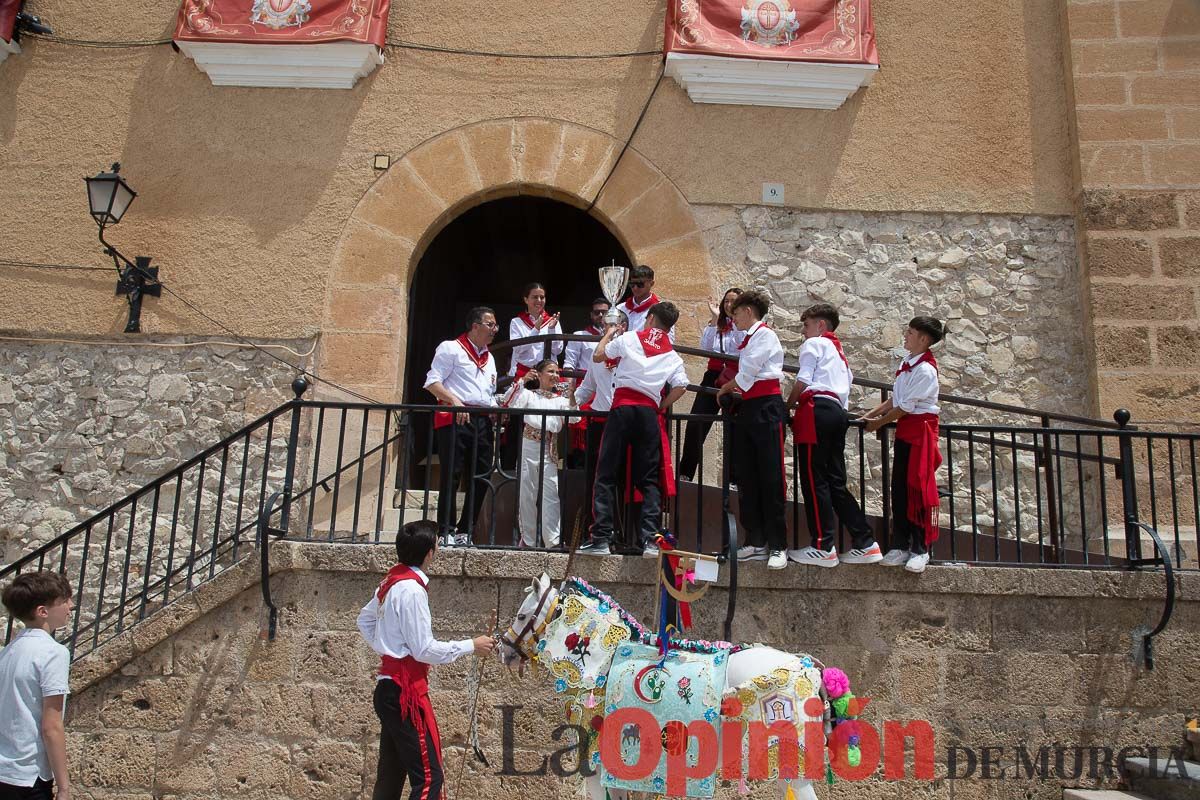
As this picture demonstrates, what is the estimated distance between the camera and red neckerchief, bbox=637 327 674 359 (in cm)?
577

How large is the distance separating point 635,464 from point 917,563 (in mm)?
1676

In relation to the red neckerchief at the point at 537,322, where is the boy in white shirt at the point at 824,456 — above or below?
below

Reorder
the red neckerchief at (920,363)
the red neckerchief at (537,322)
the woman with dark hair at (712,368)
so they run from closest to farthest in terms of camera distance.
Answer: the red neckerchief at (920,363), the woman with dark hair at (712,368), the red neckerchief at (537,322)

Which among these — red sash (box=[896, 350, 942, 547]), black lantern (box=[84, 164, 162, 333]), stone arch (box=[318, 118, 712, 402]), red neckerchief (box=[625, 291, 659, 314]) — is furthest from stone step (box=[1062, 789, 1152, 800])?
black lantern (box=[84, 164, 162, 333])

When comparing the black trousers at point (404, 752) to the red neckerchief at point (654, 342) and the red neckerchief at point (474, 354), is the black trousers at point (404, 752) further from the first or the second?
the red neckerchief at point (474, 354)

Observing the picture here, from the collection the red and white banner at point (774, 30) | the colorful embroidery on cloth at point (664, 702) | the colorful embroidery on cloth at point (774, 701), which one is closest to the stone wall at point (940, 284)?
the red and white banner at point (774, 30)

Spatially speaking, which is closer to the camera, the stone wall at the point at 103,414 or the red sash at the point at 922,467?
the red sash at the point at 922,467

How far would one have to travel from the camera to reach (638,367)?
18.7 feet

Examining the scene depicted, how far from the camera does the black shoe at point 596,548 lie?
5613 millimetres

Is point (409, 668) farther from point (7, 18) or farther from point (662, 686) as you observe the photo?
point (7, 18)

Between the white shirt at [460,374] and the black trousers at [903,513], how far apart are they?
2.69 metres

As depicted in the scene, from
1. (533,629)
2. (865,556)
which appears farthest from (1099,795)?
(533,629)

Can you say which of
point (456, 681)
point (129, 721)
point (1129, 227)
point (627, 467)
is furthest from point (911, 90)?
point (129, 721)

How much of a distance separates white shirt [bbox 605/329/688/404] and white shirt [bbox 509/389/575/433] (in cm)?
57
